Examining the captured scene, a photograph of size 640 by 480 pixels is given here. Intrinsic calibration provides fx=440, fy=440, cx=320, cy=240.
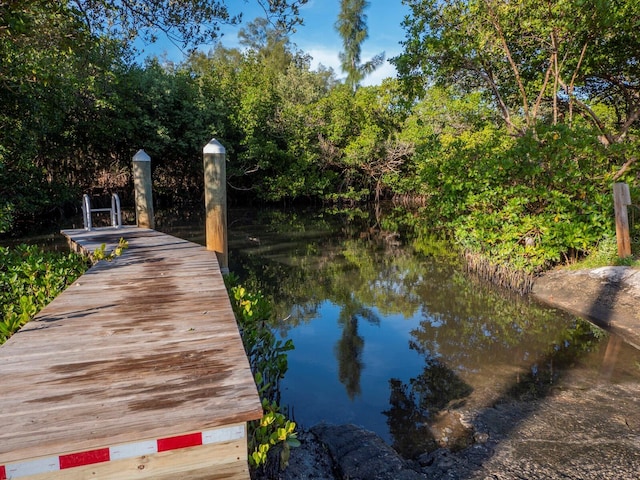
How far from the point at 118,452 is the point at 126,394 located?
1.36ft

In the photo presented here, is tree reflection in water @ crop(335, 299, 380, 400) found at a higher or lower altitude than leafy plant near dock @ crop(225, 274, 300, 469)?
lower

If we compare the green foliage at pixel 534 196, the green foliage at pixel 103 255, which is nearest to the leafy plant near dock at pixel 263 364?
the green foliage at pixel 103 255

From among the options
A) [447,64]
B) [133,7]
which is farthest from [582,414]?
[447,64]

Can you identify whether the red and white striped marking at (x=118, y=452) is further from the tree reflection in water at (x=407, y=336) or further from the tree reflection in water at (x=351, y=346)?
the tree reflection in water at (x=351, y=346)

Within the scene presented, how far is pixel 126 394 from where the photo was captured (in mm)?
2316

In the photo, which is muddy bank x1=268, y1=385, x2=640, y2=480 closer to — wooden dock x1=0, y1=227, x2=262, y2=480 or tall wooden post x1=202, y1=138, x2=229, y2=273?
wooden dock x1=0, y1=227, x2=262, y2=480

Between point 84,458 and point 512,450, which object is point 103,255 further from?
point 512,450

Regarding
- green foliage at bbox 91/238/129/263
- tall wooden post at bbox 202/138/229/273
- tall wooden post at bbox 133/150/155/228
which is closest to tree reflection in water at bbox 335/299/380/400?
tall wooden post at bbox 202/138/229/273

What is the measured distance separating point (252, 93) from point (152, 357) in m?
23.4

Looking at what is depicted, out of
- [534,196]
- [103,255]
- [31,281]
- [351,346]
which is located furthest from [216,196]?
[534,196]

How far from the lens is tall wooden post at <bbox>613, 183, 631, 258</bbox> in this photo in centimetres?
756

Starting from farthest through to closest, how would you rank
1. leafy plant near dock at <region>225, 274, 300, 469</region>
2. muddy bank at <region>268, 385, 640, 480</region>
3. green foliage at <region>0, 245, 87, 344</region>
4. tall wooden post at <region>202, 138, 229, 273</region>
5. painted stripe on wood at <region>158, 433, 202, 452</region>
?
tall wooden post at <region>202, 138, 229, 273</region> < green foliage at <region>0, 245, 87, 344</region> < muddy bank at <region>268, 385, 640, 480</region> < leafy plant near dock at <region>225, 274, 300, 469</region> < painted stripe on wood at <region>158, 433, 202, 452</region>

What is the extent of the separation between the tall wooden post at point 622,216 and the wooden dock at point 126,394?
7.10 metres

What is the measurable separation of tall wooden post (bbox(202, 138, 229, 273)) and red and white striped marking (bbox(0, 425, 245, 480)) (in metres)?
4.46
